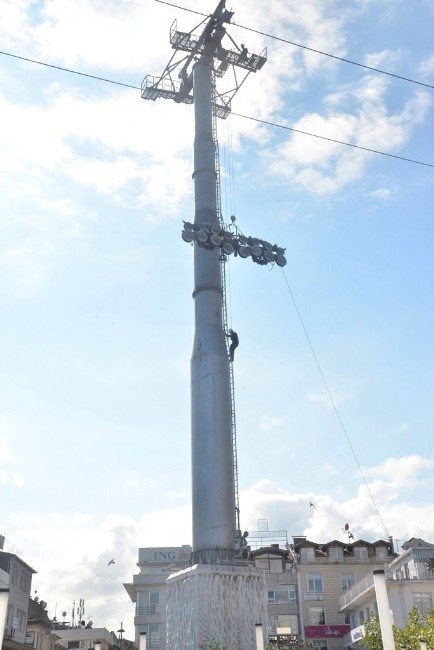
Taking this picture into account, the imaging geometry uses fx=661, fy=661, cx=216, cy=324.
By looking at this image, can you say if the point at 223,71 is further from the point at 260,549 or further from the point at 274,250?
the point at 260,549

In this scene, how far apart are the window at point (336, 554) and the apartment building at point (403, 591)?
22.1 ft

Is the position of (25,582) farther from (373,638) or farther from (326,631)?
(373,638)

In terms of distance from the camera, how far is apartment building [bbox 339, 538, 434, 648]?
55250 mm

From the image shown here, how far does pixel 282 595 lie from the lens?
7212 centimetres

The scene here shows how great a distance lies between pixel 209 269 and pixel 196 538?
50.0ft

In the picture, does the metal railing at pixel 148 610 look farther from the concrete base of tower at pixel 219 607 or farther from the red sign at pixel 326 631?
the concrete base of tower at pixel 219 607

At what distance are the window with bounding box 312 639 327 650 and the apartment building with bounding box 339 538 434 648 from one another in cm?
318

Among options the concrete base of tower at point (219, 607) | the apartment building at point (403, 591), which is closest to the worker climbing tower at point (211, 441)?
the concrete base of tower at point (219, 607)

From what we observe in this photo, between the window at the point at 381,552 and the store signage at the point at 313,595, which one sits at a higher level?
the window at the point at 381,552

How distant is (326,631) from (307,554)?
7.94 meters

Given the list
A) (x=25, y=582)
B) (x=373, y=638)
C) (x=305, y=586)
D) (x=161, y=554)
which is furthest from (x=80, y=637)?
(x=373, y=638)

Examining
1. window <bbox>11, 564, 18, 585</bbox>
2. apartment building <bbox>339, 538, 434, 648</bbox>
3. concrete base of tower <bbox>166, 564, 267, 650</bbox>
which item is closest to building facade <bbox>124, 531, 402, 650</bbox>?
apartment building <bbox>339, 538, 434, 648</bbox>

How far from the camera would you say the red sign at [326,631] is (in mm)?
68438

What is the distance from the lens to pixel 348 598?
217ft
